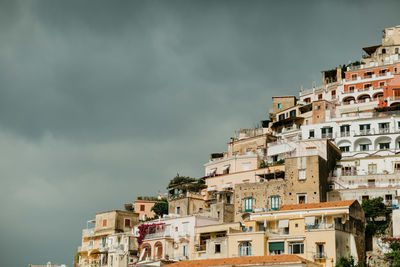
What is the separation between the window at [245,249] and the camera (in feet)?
162

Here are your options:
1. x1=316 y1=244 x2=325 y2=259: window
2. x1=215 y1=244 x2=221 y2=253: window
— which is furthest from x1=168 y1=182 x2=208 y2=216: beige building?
x1=316 y1=244 x2=325 y2=259: window

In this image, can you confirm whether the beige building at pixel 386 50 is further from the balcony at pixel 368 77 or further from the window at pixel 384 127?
the window at pixel 384 127

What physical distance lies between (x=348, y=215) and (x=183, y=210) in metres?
23.6

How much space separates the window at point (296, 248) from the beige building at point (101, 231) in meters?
29.7

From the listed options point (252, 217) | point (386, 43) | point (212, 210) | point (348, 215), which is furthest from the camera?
point (386, 43)

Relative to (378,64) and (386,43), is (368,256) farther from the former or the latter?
(386,43)

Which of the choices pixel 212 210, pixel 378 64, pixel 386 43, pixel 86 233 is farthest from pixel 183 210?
pixel 386 43

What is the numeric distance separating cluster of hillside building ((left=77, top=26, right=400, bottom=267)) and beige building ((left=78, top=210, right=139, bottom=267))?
145mm

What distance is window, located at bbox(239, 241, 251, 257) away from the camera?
49.5 m

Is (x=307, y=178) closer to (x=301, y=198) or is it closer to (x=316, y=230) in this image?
(x=301, y=198)

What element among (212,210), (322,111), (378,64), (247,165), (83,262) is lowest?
(83,262)

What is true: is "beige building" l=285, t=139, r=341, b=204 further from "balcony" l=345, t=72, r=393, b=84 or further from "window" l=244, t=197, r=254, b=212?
"balcony" l=345, t=72, r=393, b=84

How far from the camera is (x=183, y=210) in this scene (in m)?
68.3

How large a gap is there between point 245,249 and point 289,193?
1130cm
